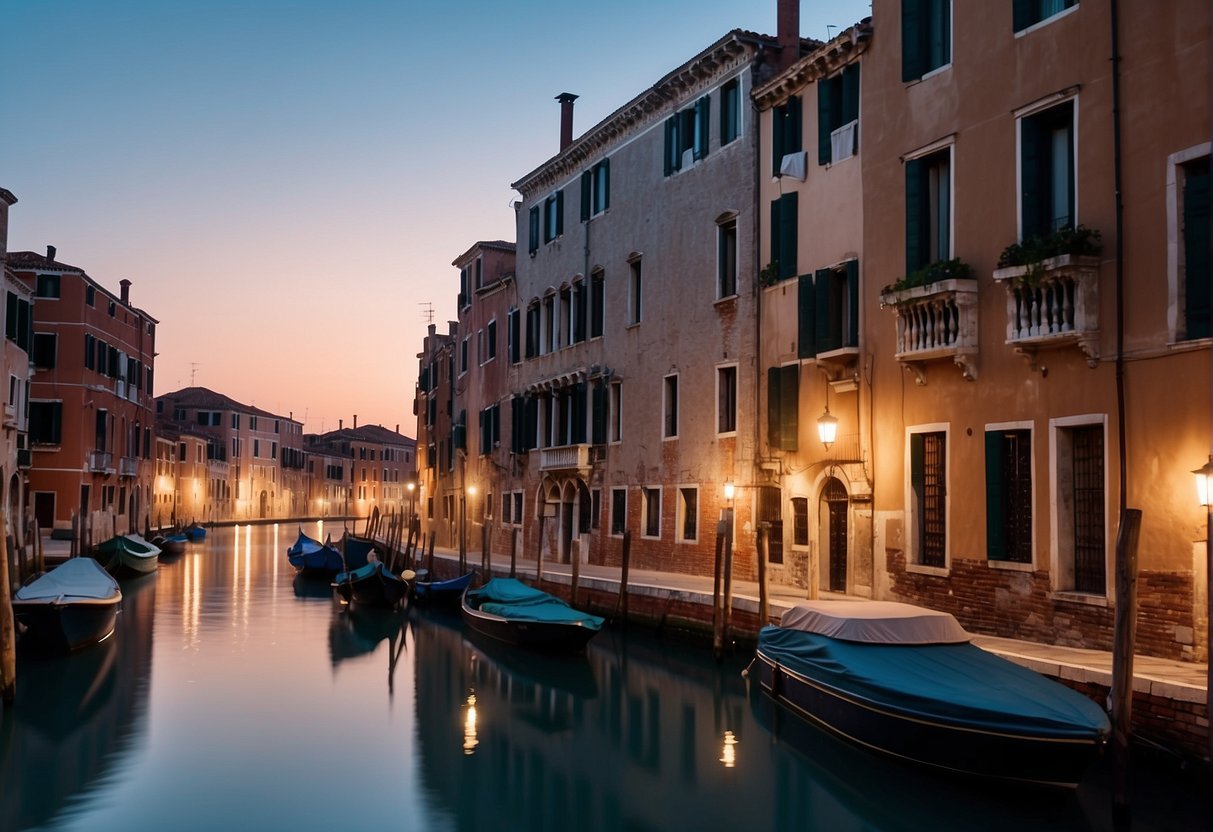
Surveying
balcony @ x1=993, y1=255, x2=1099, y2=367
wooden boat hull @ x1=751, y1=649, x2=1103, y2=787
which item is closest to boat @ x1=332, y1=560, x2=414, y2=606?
wooden boat hull @ x1=751, y1=649, x2=1103, y2=787

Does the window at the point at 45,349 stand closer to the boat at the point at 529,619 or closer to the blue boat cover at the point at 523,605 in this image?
the blue boat cover at the point at 523,605

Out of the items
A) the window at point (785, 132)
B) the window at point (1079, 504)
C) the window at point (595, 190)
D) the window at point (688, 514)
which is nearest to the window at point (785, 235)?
the window at point (785, 132)

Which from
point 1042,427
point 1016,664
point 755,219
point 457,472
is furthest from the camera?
point 457,472

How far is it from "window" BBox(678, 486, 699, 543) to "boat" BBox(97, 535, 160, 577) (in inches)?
649

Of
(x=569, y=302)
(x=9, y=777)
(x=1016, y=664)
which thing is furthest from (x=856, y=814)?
(x=569, y=302)

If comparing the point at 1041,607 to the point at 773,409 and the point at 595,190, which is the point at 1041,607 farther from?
the point at 595,190

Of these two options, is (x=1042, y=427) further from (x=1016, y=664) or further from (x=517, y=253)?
(x=517, y=253)

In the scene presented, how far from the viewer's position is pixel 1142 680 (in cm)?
816

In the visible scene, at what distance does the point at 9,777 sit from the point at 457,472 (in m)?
21.3

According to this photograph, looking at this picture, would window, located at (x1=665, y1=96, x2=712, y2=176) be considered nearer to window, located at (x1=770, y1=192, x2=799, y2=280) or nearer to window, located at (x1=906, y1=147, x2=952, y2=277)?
window, located at (x1=770, y1=192, x2=799, y2=280)

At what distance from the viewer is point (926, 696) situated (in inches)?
340

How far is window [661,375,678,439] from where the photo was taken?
1923 centimetres

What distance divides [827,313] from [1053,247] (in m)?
4.48

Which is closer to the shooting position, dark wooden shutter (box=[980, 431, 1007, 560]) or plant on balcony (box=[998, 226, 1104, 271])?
plant on balcony (box=[998, 226, 1104, 271])
